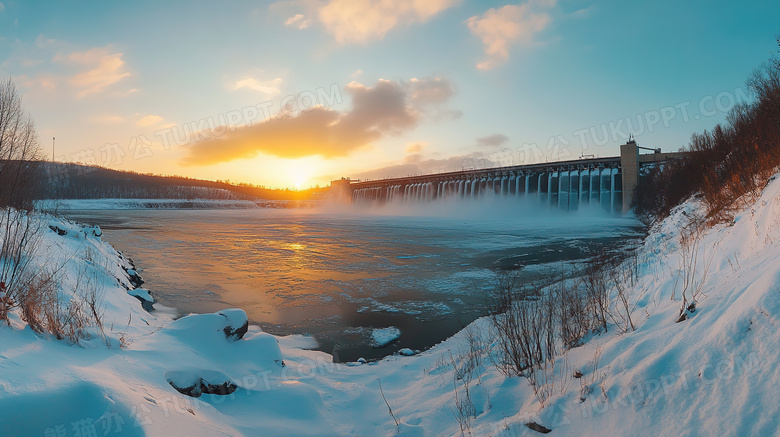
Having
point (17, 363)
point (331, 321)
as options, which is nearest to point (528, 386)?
Result: point (17, 363)

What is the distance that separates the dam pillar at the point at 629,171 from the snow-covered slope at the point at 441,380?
1934 inches

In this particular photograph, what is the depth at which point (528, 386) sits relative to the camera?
4.68m

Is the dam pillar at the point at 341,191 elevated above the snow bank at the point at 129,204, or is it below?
above

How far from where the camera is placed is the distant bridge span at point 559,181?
50.7 metres

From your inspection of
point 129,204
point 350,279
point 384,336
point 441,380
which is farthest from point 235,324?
point 129,204

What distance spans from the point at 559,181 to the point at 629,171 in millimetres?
9096

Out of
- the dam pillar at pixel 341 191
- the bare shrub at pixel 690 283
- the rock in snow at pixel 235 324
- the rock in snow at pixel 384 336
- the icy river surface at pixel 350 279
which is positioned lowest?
the rock in snow at pixel 384 336

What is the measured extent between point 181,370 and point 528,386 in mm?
4319

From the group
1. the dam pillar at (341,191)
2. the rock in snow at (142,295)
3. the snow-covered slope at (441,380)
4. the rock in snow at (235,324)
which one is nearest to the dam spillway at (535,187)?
the dam pillar at (341,191)

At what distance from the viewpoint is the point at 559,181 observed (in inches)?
2228

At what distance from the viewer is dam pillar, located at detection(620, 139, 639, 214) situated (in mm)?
49781

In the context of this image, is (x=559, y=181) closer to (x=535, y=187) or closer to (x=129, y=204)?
(x=535, y=187)

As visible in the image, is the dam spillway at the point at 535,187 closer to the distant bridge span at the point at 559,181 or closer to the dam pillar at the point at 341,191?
the distant bridge span at the point at 559,181

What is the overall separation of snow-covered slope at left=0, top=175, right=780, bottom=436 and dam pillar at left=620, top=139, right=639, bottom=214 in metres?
49.1
